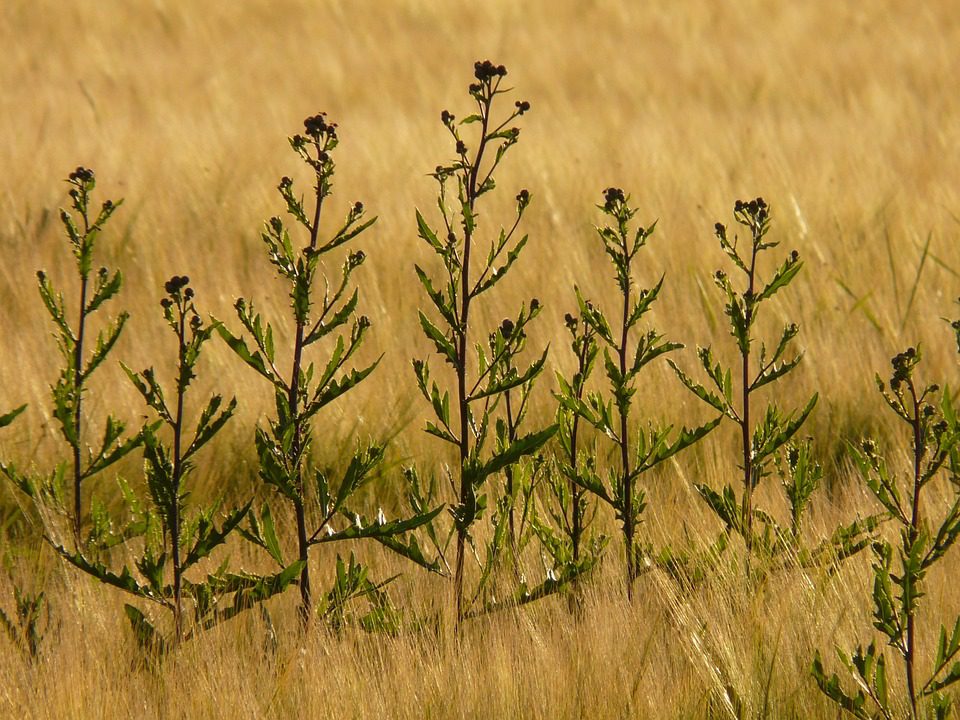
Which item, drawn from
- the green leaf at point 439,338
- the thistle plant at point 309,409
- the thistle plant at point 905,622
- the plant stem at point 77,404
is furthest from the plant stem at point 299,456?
the thistle plant at point 905,622

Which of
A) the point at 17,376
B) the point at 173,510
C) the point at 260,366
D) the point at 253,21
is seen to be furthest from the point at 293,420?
the point at 253,21

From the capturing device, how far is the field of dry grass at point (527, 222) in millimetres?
1491

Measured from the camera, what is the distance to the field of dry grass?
58.7 inches

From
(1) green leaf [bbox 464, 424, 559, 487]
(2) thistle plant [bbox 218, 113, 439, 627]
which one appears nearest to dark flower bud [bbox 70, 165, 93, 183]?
(2) thistle plant [bbox 218, 113, 439, 627]

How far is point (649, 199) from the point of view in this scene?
3.46 meters

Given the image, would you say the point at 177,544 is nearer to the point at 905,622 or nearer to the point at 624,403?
the point at 624,403

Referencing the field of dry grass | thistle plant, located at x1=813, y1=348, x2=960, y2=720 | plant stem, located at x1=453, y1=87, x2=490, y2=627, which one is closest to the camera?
thistle plant, located at x1=813, y1=348, x2=960, y2=720

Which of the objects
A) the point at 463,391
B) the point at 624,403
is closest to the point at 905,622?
the point at 624,403

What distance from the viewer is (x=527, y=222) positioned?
335cm

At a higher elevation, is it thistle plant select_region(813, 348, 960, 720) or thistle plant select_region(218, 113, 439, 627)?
thistle plant select_region(218, 113, 439, 627)

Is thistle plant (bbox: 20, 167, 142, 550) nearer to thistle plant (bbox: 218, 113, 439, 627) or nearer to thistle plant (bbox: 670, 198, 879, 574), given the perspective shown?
thistle plant (bbox: 218, 113, 439, 627)

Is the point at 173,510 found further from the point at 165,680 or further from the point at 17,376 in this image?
the point at 17,376

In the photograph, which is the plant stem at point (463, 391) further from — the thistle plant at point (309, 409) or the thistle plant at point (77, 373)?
the thistle plant at point (77, 373)

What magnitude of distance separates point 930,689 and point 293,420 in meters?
0.82
